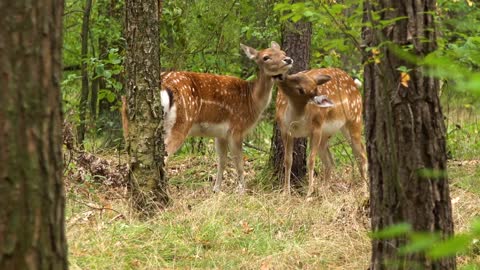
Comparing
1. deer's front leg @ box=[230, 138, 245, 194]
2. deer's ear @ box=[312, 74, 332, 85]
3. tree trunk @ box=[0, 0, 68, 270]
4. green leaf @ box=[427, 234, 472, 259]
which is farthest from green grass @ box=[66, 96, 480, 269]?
green leaf @ box=[427, 234, 472, 259]

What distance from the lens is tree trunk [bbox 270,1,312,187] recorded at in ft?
31.9

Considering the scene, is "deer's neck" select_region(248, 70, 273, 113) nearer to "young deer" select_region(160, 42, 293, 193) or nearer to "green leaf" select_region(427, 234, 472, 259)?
"young deer" select_region(160, 42, 293, 193)

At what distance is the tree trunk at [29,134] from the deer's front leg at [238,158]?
6330 millimetres

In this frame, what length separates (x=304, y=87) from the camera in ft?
31.7

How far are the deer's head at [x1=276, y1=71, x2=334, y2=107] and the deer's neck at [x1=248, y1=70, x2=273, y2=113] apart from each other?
55 centimetres

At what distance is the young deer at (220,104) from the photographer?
9508 millimetres

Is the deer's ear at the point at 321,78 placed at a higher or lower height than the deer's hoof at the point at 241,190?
higher

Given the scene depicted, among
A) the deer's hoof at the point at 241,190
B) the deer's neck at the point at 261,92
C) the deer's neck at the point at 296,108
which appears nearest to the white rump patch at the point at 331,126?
the deer's neck at the point at 296,108

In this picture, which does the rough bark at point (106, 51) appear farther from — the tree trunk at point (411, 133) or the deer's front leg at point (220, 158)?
the tree trunk at point (411, 133)

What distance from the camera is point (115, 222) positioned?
261 inches

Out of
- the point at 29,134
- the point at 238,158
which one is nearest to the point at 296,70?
the point at 238,158

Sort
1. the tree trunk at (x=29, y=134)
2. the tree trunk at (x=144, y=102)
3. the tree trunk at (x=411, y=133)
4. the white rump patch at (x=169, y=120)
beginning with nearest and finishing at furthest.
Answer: the tree trunk at (x=29, y=134)
the tree trunk at (x=411, y=133)
the tree trunk at (x=144, y=102)
the white rump patch at (x=169, y=120)

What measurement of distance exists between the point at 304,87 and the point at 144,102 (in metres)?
2.84

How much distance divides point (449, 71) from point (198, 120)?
25.3ft
